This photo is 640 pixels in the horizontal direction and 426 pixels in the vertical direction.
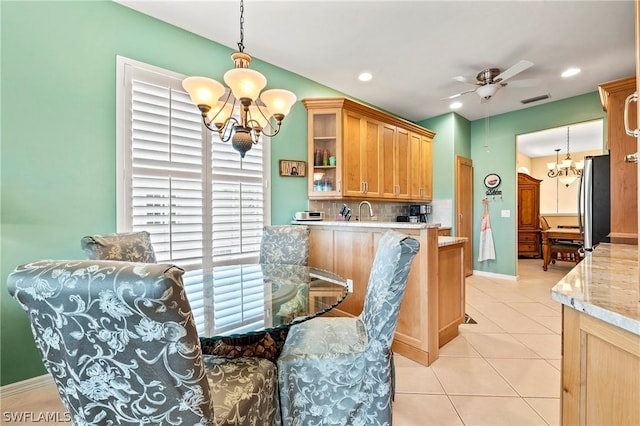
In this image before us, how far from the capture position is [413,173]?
185 inches

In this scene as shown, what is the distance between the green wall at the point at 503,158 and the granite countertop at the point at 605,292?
12.9 ft

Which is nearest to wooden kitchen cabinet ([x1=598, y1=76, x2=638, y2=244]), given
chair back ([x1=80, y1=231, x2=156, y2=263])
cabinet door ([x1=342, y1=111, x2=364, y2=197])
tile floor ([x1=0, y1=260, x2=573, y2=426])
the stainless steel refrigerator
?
the stainless steel refrigerator

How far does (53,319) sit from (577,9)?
3803 mm

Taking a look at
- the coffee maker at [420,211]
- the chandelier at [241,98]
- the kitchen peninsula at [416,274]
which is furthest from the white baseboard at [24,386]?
the coffee maker at [420,211]

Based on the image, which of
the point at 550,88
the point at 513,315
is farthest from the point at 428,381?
the point at 550,88

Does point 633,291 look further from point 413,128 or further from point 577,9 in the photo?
point 413,128

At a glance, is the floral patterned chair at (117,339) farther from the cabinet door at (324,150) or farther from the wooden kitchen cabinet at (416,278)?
the cabinet door at (324,150)

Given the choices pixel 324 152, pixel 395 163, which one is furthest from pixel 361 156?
pixel 395 163

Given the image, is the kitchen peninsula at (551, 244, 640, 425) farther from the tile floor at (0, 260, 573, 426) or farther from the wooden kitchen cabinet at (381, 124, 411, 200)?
the wooden kitchen cabinet at (381, 124, 411, 200)

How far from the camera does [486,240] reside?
199 inches

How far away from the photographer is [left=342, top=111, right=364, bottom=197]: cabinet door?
359cm

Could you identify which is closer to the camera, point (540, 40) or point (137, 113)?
point (137, 113)

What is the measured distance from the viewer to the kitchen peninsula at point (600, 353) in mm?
699

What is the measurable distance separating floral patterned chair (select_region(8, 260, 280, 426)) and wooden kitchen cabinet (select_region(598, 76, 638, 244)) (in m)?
3.53
